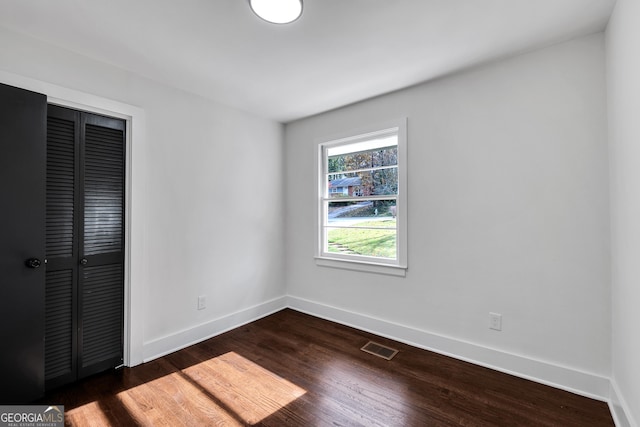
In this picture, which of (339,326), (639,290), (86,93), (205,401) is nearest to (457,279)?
(639,290)

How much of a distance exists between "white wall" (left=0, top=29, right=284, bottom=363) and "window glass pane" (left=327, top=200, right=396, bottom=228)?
2.68ft

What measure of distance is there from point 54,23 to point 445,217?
3195mm

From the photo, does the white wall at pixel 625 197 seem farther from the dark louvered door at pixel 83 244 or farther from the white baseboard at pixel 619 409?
the dark louvered door at pixel 83 244

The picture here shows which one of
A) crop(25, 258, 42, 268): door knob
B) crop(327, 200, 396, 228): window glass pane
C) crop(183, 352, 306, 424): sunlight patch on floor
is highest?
crop(327, 200, 396, 228): window glass pane

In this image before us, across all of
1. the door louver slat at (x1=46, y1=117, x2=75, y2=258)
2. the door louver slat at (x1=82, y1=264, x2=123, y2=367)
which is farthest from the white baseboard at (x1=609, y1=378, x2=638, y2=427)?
the door louver slat at (x1=46, y1=117, x2=75, y2=258)

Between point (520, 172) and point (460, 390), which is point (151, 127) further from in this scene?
point (460, 390)

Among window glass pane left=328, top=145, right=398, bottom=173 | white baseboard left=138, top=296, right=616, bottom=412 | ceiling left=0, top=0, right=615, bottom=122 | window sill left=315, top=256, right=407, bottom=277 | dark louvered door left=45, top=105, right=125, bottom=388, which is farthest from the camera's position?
window glass pane left=328, top=145, right=398, bottom=173

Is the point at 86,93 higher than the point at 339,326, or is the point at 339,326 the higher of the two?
the point at 86,93

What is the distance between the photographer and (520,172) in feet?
7.28

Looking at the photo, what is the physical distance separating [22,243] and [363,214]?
282cm

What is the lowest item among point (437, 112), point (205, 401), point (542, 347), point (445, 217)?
point (205, 401)

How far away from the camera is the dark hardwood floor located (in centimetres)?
178

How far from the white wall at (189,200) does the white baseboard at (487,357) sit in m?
1.18

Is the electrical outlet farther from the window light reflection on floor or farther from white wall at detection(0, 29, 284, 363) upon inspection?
white wall at detection(0, 29, 284, 363)
